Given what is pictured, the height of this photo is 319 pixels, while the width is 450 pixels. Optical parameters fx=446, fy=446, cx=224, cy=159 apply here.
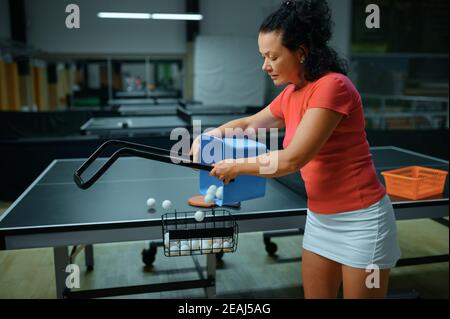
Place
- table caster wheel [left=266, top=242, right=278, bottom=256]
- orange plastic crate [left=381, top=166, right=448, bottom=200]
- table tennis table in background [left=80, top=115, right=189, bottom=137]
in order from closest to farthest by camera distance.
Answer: orange plastic crate [left=381, top=166, right=448, bottom=200] → table caster wheel [left=266, top=242, right=278, bottom=256] → table tennis table in background [left=80, top=115, right=189, bottom=137]

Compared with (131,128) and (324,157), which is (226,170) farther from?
(131,128)

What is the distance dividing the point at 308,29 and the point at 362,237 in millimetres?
580

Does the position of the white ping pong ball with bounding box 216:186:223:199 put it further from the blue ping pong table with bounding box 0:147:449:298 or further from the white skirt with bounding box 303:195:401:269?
the white skirt with bounding box 303:195:401:269

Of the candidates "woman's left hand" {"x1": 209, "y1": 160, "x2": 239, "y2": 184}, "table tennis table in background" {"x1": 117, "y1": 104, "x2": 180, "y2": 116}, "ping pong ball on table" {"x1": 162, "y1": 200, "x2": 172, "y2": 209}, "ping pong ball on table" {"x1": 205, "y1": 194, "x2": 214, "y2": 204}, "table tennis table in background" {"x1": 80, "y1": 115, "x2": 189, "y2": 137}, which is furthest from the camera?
"table tennis table in background" {"x1": 117, "y1": 104, "x2": 180, "y2": 116}

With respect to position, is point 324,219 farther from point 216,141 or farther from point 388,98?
point 388,98

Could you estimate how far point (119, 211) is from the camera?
1812 mm

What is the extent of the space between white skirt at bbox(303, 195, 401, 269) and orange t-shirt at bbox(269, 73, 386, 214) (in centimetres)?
3

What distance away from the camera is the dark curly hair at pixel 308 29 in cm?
108

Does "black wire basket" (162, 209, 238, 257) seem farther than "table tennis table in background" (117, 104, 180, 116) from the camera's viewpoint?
No

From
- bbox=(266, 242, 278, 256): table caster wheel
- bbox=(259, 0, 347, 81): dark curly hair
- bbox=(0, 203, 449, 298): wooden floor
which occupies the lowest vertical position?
bbox=(0, 203, 449, 298): wooden floor

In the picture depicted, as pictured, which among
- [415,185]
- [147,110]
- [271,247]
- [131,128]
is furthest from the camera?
[147,110]

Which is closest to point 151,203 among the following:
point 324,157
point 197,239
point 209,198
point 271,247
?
point 209,198

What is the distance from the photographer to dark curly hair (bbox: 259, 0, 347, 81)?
42.4 inches

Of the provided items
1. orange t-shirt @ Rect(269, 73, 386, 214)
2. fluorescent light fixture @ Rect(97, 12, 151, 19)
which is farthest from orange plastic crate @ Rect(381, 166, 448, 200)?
fluorescent light fixture @ Rect(97, 12, 151, 19)
